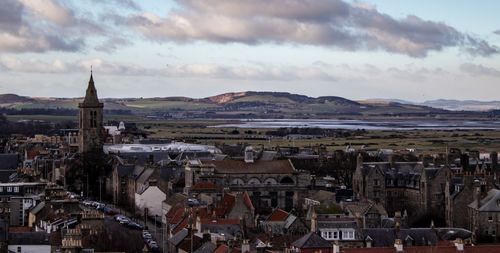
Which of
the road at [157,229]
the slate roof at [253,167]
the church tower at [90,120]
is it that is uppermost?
the church tower at [90,120]

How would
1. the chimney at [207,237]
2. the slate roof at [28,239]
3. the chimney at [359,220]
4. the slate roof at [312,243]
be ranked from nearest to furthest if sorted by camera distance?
the slate roof at [312,243]
the slate roof at [28,239]
the chimney at [207,237]
the chimney at [359,220]

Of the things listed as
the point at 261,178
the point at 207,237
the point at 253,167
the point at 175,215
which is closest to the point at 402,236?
the point at 207,237

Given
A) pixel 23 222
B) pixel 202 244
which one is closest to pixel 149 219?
pixel 23 222

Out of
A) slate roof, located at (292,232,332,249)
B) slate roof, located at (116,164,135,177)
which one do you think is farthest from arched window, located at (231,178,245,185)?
slate roof, located at (292,232,332,249)

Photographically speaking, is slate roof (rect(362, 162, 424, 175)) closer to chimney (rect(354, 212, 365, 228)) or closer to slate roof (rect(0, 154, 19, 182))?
chimney (rect(354, 212, 365, 228))

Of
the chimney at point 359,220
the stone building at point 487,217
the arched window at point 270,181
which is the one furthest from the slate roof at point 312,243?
the arched window at point 270,181

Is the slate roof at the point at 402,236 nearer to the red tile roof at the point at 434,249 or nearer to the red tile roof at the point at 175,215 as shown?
the red tile roof at the point at 434,249

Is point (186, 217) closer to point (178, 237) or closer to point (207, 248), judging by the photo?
point (178, 237)

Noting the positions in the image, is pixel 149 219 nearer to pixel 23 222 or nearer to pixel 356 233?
pixel 23 222
